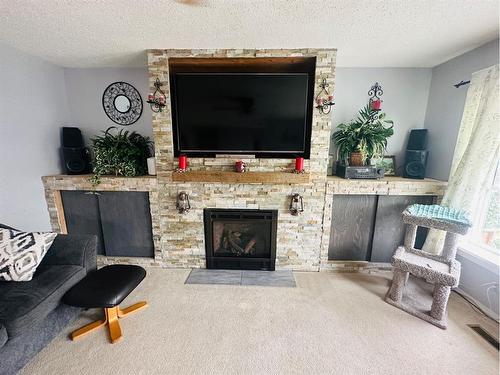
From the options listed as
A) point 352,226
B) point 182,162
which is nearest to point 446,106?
point 352,226

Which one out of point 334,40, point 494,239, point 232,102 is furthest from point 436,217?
point 232,102

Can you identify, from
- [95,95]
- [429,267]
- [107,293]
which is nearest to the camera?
[107,293]

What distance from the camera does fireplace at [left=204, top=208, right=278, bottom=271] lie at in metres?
2.43

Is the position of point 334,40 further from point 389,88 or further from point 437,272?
point 437,272

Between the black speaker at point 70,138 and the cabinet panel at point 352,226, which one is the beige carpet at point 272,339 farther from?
the black speaker at point 70,138

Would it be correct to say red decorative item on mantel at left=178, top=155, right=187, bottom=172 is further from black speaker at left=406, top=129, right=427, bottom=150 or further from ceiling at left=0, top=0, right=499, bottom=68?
black speaker at left=406, top=129, right=427, bottom=150

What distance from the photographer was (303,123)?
2.25m

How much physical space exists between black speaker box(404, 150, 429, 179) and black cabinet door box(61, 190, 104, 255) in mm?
3688

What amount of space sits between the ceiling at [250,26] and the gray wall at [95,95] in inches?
15.2

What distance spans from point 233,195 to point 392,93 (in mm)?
2335

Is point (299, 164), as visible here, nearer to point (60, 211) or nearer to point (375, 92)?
point (375, 92)

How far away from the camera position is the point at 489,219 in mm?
2014

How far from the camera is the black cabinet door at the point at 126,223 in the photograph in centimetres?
245

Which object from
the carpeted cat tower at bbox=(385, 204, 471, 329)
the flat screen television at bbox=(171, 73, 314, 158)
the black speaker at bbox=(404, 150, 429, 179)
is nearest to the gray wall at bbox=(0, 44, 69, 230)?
the flat screen television at bbox=(171, 73, 314, 158)
